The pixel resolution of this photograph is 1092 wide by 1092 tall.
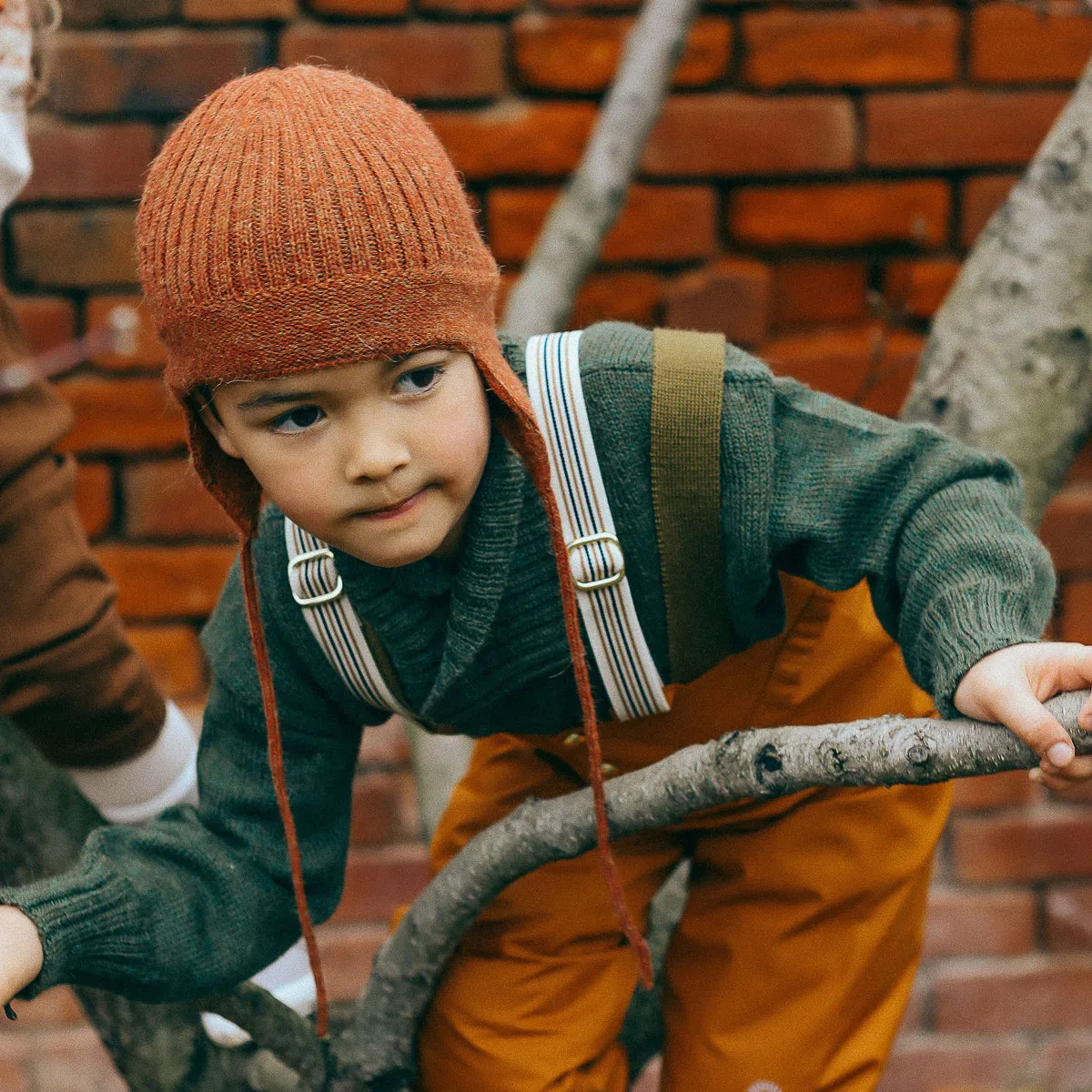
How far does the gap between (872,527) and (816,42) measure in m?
0.67

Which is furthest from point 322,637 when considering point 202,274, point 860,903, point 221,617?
point 860,903

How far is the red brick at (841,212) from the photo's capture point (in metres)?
1.34

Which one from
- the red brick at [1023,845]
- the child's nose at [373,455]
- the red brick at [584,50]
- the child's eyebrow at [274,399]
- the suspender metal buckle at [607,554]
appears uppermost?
the red brick at [584,50]

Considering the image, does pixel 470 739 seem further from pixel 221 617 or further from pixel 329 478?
pixel 329 478

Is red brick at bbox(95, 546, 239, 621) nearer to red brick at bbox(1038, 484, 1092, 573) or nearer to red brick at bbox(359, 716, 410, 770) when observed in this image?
red brick at bbox(359, 716, 410, 770)

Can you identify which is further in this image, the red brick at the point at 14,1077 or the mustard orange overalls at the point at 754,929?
the red brick at the point at 14,1077

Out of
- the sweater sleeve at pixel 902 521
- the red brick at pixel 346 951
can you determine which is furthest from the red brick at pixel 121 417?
the sweater sleeve at pixel 902 521

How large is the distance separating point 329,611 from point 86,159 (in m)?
0.67

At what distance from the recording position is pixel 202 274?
2.29ft

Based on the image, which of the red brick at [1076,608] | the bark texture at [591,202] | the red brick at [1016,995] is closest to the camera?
the bark texture at [591,202]

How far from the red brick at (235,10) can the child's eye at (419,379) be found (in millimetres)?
705

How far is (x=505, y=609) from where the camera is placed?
855 millimetres

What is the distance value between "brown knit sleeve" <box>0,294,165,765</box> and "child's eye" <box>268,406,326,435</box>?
1.10ft

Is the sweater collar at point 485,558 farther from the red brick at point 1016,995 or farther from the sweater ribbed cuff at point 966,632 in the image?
the red brick at point 1016,995
